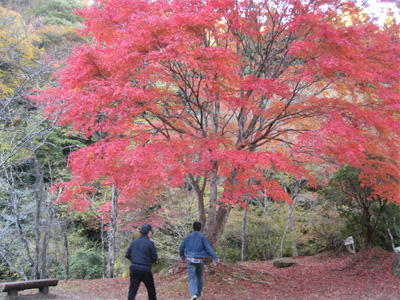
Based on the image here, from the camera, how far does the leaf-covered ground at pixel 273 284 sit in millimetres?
7434

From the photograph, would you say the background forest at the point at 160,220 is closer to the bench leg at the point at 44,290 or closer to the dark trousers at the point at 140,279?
the bench leg at the point at 44,290

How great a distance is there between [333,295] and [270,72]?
592cm

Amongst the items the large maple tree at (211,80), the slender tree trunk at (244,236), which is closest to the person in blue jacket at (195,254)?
the large maple tree at (211,80)

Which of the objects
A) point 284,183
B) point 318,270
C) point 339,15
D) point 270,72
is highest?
point 339,15

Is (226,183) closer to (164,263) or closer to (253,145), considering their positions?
(253,145)

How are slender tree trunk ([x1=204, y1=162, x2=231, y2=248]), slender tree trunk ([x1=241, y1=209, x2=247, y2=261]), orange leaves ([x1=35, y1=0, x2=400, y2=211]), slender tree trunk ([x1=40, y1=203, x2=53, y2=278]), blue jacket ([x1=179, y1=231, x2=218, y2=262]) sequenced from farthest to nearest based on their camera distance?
slender tree trunk ([x1=241, y1=209, x2=247, y2=261])
slender tree trunk ([x1=40, y1=203, x2=53, y2=278])
slender tree trunk ([x1=204, y1=162, x2=231, y2=248])
orange leaves ([x1=35, y1=0, x2=400, y2=211])
blue jacket ([x1=179, y1=231, x2=218, y2=262])

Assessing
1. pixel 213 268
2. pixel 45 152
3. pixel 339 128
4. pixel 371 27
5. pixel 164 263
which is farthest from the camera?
pixel 45 152

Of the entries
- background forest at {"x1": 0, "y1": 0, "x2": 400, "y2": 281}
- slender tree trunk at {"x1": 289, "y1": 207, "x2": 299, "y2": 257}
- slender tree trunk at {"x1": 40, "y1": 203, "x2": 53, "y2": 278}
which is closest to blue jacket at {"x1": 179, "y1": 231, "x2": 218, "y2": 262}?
background forest at {"x1": 0, "y1": 0, "x2": 400, "y2": 281}

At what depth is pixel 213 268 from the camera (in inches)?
335

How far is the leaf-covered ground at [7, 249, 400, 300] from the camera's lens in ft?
24.4

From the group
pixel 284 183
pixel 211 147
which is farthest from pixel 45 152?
pixel 211 147

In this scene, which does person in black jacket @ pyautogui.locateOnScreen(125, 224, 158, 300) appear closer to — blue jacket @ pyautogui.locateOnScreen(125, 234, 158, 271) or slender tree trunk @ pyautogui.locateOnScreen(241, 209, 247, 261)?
blue jacket @ pyautogui.locateOnScreen(125, 234, 158, 271)

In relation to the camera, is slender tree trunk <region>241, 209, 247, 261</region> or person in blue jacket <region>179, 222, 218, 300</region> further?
slender tree trunk <region>241, 209, 247, 261</region>

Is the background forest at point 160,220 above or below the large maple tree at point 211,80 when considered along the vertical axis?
below
